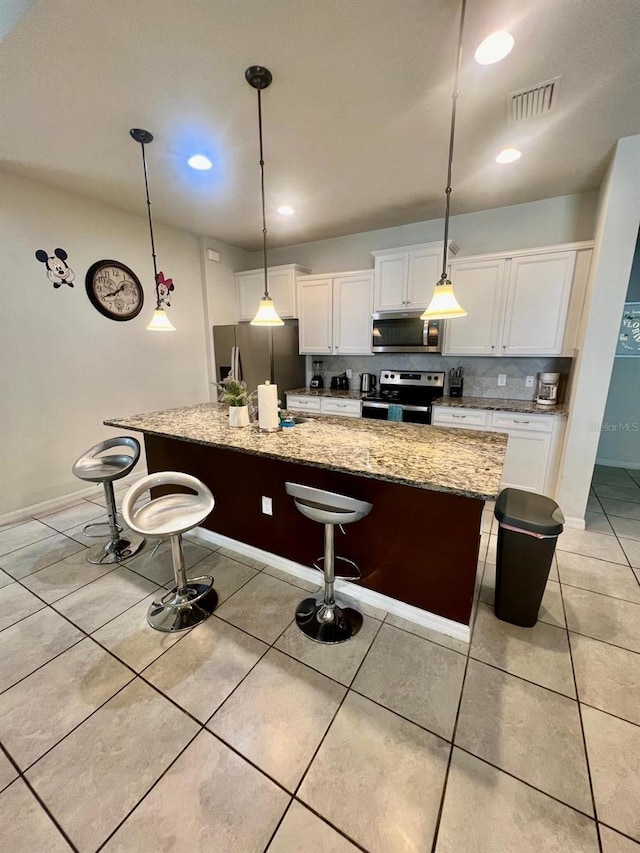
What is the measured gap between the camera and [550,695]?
4.95 ft

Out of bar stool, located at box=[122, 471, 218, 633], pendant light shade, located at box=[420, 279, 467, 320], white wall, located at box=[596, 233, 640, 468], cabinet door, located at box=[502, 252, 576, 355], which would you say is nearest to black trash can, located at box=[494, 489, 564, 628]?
pendant light shade, located at box=[420, 279, 467, 320]

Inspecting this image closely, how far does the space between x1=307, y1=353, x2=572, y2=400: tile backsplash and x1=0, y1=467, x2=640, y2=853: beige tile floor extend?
6.77 ft

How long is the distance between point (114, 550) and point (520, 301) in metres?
4.07

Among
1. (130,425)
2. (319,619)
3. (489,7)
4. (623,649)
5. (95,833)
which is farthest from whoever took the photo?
(130,425)

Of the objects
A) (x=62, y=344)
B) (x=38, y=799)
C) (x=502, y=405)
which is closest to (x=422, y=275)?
(x=502, y=405)

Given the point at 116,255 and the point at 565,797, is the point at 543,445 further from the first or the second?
the point at 116,255

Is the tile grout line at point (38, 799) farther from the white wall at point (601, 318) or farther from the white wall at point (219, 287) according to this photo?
the white wall at point (219, 287)

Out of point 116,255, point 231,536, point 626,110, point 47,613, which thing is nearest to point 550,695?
point 231,536

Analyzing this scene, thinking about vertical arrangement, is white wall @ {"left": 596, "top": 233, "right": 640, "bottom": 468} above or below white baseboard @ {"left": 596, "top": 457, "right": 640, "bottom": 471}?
above

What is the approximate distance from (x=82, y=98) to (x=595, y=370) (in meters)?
3.77

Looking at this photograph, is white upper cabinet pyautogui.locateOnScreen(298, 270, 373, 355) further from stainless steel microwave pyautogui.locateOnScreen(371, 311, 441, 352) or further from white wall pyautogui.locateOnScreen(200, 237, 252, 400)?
white wall pyautogui.locateOnScreen(200, 237, 252, 400)

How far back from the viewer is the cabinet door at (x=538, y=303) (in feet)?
9.98

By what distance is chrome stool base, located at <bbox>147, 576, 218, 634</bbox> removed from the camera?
1.88 meters

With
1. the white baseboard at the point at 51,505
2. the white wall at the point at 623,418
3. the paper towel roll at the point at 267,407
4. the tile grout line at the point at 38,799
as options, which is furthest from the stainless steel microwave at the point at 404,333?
the tile grout line at the point at 38,799
